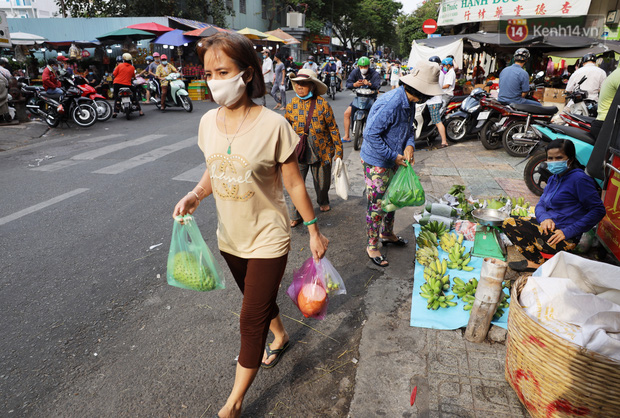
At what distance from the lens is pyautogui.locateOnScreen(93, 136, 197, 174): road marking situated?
7.22 meters

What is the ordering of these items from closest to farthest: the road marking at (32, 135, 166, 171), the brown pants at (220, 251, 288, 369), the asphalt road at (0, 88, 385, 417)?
1. the brown pants at (220, 251, 288, 369)
2. the asphalt road at (0, 88, 385, 417)
3. the road marking at (32, 135, 166, 171)

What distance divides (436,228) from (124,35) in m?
17.8

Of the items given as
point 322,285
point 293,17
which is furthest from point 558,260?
point 293,17

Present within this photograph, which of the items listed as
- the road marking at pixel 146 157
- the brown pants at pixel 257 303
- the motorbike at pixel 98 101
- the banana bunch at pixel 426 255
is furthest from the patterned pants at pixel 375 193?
Result: the motorbike at pixel 98 101

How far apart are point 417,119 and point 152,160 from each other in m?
5.61

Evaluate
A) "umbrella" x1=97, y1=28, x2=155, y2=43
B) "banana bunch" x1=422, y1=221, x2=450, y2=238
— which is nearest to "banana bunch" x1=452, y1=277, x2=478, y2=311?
"banana bunch" x1=422, y1=221, x2=450, y2=238

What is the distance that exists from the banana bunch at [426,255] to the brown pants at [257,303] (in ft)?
7.45

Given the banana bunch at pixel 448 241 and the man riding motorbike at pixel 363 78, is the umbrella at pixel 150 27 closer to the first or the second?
the man riding motorbike at pixel 363 78

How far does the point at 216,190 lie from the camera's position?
2129mm

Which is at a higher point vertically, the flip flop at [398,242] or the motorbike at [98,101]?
the motorbike at [98,101]

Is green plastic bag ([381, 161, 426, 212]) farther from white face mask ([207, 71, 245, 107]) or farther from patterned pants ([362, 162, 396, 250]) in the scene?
white face mask ([207, 71, 245, 107])

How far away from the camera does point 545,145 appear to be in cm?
505

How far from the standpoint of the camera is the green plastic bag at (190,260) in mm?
2352

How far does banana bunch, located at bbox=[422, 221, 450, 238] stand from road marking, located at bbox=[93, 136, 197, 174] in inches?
207
